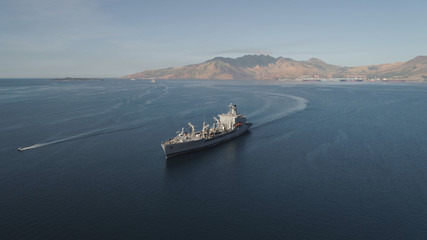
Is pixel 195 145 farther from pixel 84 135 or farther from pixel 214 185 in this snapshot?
pixel 84 135

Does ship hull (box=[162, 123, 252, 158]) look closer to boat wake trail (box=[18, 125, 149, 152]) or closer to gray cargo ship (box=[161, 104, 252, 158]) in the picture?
gray cargo ship (box=[161, 104, 252, 158])

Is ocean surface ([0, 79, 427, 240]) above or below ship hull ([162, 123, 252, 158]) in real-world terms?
below

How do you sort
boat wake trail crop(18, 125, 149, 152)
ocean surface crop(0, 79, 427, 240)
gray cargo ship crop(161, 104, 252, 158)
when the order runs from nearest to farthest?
ocean surface crop(0, 79, 427, 240) < gray cargo ship crop(161, 104, 252, 158) < boat wake trail crop(18, 125, 149, 152)

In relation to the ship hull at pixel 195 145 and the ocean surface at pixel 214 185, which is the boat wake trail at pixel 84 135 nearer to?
the ocean surface at pixel 214 185

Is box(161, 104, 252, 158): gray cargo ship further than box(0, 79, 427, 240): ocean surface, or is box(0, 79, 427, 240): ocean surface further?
box(161, 104, 252, 158): gray cargo ship

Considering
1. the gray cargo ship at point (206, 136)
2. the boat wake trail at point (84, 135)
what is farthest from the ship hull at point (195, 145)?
the boat wake trail at point (84, 135)

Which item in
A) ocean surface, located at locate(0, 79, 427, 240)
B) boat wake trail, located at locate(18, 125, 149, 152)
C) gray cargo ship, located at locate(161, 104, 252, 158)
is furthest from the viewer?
boat wake trail, located at locate(18, 125, 149, 152)

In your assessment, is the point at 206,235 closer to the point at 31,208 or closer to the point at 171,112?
the point at 31,208

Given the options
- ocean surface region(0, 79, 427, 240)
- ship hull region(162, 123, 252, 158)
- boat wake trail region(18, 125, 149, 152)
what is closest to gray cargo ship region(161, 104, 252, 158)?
ship hull region(162, 123, 252, 158)

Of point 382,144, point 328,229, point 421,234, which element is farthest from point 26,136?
point 382,144
